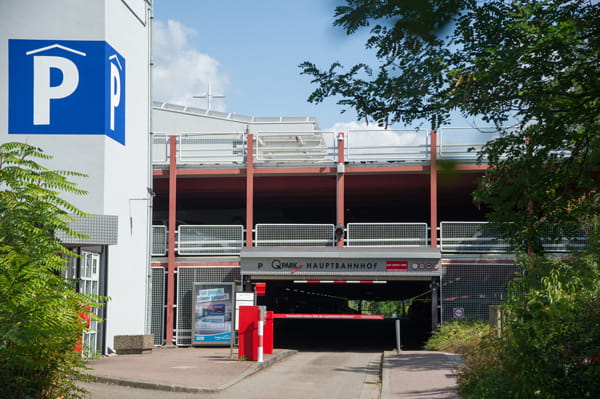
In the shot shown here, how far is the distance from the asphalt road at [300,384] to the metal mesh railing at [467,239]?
20.5 feet

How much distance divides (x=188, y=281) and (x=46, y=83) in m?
8.88

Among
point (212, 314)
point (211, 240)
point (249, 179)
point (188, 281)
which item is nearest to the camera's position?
point (212, 314)

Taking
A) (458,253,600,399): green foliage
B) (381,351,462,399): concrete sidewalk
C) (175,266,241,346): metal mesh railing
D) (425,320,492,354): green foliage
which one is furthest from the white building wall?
(458,253,600,399): green foliage

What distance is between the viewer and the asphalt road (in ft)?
39.4

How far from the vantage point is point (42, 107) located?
59.9 ft

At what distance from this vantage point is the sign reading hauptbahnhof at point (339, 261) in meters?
23.9

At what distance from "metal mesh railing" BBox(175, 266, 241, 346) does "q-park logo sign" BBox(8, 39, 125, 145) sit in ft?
23.7

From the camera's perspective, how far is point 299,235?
25000mm

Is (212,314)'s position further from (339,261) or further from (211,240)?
(339,261)

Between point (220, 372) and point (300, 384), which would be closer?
point (300, 384)

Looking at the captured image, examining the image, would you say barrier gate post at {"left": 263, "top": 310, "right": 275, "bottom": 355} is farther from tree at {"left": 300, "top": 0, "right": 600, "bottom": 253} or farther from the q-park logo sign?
tree at {"left": 300, "top": 0, "right": 600, "bottom": 253}

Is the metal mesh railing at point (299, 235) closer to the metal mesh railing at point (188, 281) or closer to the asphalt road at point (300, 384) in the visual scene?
the metal mesh railing at point (188, 281)

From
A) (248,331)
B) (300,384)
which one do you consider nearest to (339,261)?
(248,331)

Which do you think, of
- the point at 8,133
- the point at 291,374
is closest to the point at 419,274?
the point at 291,374
